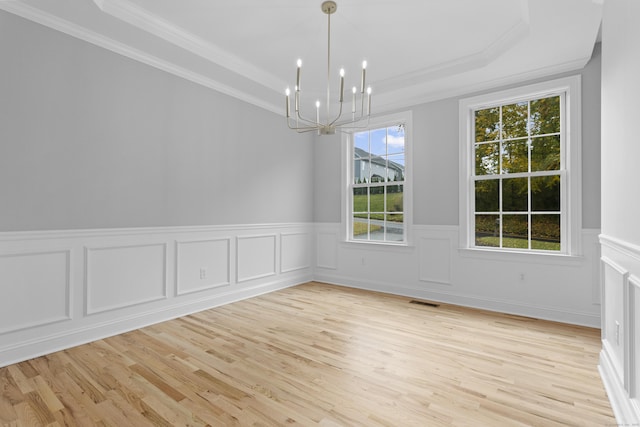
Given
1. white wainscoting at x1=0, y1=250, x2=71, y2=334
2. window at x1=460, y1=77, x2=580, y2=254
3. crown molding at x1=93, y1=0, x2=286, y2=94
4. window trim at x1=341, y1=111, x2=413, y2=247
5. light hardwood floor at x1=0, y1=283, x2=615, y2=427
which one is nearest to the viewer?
light hardwood floor at x1=0, y1=283, x2=615, y2=427

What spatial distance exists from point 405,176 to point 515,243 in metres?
1.57

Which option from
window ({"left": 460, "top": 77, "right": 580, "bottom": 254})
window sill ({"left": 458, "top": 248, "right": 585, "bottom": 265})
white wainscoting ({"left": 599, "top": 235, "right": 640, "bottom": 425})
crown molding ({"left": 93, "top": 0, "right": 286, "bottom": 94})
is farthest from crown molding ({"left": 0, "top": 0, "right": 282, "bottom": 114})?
white wainscoting ({"left": 599, "top": 235, "right": 640, "bottom": 425})

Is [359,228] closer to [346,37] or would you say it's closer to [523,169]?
[523,169]

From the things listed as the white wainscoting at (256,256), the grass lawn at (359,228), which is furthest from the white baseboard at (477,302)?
the white wainscoting at (256,256)

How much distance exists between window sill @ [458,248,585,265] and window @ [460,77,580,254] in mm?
90

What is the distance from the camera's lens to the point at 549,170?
11.4 feet

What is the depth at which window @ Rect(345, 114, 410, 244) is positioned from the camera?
4508 millimetres

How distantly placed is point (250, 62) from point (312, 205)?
2.48 meters

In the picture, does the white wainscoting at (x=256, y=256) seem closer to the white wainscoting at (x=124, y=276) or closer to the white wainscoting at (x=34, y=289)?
the white wainscoting at (x=124, y=276)

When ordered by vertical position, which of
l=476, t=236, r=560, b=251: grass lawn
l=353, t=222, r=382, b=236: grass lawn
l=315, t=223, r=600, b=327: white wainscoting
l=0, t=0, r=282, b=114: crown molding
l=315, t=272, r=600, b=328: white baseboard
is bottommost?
l=315, t=272, r=600, b=328: white baseboard

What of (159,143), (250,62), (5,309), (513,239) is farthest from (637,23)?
(5,309)

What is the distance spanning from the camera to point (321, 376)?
7.13 ft

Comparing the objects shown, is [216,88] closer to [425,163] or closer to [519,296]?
[425,163]

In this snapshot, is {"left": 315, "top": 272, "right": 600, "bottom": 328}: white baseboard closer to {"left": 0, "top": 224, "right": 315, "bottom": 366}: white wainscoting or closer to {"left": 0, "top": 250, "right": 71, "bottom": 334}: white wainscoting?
{"left": 0, "top": 224, "right": 315, "bottom": 366}: white wainscoting
